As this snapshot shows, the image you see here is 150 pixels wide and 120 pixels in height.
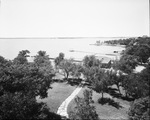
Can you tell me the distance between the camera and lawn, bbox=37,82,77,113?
31.3m

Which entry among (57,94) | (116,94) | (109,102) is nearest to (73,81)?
(57,94)

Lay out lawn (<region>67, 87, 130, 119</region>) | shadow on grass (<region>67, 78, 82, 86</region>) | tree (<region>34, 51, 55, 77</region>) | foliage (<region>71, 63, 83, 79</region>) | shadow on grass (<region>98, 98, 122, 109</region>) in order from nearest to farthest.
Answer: lawn (<region>67, 87, 130, 119</region>), shadow on grass (<region>98, 98, 122, 109</region>), tree (<region>34, 51, 55, 77</region>), shadow on grass (<region>67, 78, 82, 86</region>), foliage (<region>71, 63, 83, 79</region>)

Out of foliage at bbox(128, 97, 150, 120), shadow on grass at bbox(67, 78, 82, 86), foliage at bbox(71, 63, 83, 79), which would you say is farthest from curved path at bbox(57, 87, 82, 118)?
foliage at bbox(128, 97, 150, 120)

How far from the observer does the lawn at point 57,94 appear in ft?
103

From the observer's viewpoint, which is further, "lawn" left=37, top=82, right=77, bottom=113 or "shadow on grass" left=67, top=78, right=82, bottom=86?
"shadow on grass" left=67, top=78, right=82, bottom=86

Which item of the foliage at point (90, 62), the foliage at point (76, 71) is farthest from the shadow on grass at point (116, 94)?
the foliage at point (90, 62)

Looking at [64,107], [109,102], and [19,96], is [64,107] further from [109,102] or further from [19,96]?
[19,96]

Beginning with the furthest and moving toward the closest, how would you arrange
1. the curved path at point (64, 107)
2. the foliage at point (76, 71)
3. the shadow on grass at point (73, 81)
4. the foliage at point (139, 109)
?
the foliage at point (76, 71) → the shadow on grass at point (73, 81) → the curved path at point (64, 107) → the foliage at point (139, 109)

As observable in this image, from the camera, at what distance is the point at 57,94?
37.8 m

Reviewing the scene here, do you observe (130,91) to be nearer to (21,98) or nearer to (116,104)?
(116,104)

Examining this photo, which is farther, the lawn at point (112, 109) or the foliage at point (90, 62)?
the foliage at point (90, 62)

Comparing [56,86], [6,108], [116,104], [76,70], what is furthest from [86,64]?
[6,108]

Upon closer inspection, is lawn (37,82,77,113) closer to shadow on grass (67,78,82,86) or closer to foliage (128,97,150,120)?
shadow on grass (67,78,82,86)

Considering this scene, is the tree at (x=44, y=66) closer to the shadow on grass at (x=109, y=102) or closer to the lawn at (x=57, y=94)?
the lawn at (x=57, y=94)
